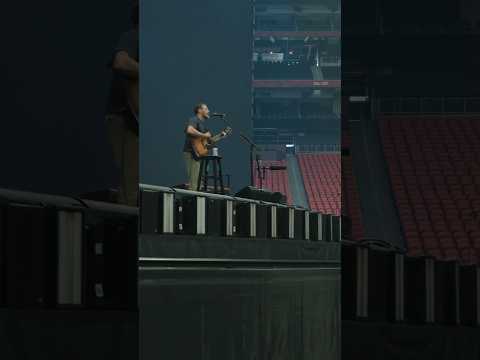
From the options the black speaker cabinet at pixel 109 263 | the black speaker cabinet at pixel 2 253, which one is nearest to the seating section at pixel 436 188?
the black speaker cabinet at pixel 109 263

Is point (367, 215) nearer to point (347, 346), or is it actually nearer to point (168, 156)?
point (347, 346)

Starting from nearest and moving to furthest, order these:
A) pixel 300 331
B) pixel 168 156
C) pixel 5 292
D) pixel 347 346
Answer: pixel 5 292
pixel 168 156
pixel 347 346
pixel 300 331

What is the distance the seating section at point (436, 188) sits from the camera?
4.07 ft

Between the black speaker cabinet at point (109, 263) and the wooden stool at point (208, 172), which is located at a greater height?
the wooden stool at point (208, 172)

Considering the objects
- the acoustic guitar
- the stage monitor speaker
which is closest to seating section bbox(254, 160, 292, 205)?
the stage monitor speaker

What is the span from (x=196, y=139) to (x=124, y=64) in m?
0.37

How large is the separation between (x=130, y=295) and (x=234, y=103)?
1.51ft

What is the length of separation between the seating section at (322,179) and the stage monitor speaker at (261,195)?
0.05 meters

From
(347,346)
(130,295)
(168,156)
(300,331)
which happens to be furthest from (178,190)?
(300,331)

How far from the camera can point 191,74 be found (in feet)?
3.38

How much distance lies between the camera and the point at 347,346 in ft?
3.90

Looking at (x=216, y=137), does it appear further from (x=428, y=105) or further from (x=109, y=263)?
(x=428, y=105)

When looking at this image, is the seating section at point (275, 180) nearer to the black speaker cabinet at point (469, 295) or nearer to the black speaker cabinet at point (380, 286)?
the black speaker cabinet at point (380, 286)

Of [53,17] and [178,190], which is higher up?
[53,17]
